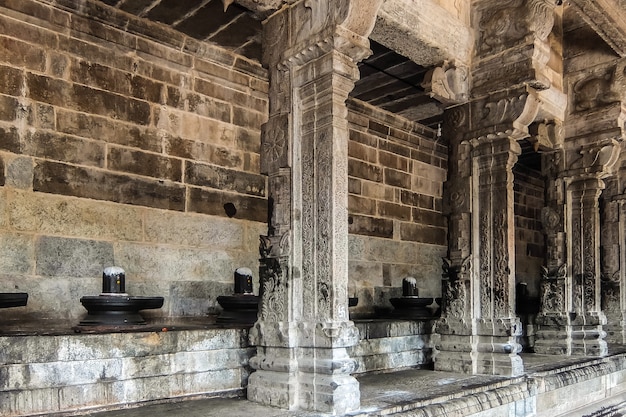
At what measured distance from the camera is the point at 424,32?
5.07 m

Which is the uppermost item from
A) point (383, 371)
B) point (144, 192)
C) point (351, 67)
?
point (351, 67)

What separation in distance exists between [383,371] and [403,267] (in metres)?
3.11

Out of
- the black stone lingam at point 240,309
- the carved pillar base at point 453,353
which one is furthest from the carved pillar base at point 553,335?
the black stone lingam at point 240,309

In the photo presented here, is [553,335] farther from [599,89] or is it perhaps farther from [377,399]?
[377,399]

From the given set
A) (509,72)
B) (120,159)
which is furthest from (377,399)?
(509,72)

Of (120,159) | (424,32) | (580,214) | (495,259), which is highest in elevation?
(424,32)

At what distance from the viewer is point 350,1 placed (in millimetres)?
3723

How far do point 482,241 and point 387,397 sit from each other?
2085 millimetres

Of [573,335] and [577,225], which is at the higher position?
[577,225]

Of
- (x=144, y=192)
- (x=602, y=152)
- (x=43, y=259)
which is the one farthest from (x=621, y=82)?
(x=43, y=259)

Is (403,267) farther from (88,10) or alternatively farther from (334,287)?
(88,10)

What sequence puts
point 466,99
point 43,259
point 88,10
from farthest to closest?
point 466,99 < point 88,10 < point 43,259

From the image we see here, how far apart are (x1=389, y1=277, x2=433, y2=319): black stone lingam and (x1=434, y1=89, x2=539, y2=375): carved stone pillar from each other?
1.01 m

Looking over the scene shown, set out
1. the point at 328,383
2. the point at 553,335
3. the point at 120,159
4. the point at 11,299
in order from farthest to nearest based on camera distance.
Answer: the point at 553,335, the point at 120,159, the point at 11,299, the point at 328,383
